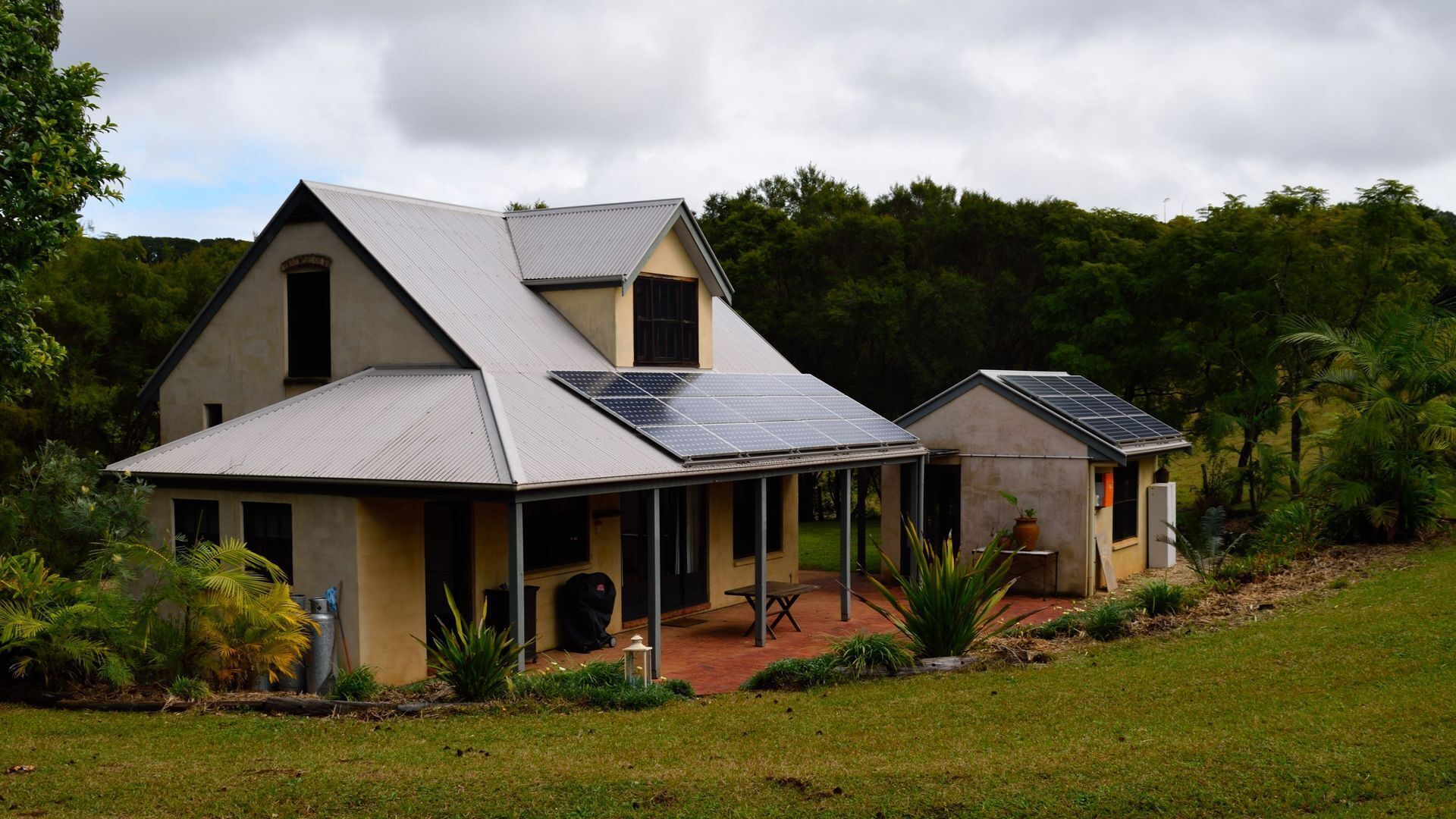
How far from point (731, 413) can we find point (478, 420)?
16.0 feet

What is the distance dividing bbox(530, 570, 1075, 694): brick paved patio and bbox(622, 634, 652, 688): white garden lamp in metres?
1.44

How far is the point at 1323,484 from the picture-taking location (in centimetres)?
1928

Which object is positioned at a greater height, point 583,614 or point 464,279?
point 464,279

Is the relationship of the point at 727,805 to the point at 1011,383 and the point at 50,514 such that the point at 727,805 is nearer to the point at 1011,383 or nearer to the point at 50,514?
the point at 50,514

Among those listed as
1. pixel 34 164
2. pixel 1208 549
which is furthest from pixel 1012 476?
pixel 34 164

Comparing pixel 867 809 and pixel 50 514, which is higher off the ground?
pixel 50 514

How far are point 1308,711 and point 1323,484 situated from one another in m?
11.3

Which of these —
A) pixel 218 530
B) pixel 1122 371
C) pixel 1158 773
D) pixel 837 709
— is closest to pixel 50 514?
pixel 218 530

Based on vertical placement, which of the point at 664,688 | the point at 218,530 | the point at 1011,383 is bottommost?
the point at 664,688

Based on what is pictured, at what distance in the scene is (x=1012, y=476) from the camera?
22.7 metres

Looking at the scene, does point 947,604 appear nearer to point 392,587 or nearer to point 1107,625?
point 1107,625

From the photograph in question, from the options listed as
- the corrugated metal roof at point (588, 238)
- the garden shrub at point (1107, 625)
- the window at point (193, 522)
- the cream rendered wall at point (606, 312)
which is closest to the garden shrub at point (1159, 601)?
the garden shrub at point (1107, 625)

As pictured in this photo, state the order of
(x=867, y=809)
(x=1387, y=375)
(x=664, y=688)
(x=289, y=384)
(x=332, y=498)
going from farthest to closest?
1. (x=1387, y=375)
2. (x=289, y=384)
3. (x=332, y=498)
4. (x=664, y=688)
5. (x=867, y=809)

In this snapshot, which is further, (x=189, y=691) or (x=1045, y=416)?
(x=1045, y=416)
